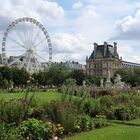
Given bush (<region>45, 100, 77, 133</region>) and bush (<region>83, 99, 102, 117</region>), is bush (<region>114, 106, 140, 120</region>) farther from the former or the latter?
bush (<region>45, 100, 77, 133</region>)

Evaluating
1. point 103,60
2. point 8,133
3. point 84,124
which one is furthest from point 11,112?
point 103,60

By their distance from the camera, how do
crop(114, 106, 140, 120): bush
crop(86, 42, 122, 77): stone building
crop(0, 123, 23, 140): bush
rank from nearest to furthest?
crop(0, 123, 23, 140): bush → crop(114, 106, 140, 120): bush → crop(86, 42, 122, 77): stone building

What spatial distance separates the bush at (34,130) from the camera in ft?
36.8

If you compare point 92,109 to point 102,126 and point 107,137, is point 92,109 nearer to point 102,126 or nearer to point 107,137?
point 102,126

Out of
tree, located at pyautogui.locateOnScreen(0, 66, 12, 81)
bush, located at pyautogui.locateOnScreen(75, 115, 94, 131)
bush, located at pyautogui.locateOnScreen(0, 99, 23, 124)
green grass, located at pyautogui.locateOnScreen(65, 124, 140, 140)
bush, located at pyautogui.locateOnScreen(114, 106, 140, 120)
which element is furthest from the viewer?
tree, located at pyautogui.locateOnScreen(0, 66, 12, 81)

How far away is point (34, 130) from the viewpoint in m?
11.4

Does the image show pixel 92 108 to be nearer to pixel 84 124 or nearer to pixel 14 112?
pixel 84 124

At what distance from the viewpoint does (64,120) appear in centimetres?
1348

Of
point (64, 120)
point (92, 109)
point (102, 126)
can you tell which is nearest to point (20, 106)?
point (64, 120)

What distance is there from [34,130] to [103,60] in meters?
155

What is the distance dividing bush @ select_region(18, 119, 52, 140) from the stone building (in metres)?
152

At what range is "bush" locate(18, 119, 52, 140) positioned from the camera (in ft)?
36.8

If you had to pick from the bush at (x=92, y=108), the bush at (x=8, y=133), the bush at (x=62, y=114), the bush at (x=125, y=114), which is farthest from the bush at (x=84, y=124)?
the bush at (x=125, y=114)

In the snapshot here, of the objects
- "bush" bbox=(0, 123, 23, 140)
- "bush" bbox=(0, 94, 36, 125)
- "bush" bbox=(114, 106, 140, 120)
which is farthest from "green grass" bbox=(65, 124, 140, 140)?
"bush" bbox=(114, 106, 140, 120)
